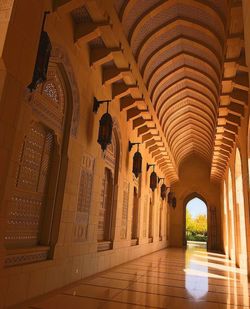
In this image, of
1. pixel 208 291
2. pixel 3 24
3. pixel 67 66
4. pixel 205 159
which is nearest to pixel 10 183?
pixel 3 24

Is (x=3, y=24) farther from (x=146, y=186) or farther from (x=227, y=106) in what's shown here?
(x=146, y=186)

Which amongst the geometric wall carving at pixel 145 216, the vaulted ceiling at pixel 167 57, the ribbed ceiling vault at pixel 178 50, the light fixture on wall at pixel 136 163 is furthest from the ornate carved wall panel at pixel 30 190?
the geometric wall carving at pixel 145 216

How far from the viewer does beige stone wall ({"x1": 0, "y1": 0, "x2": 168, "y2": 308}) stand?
9.30 feet

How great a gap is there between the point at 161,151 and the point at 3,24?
9659 mm

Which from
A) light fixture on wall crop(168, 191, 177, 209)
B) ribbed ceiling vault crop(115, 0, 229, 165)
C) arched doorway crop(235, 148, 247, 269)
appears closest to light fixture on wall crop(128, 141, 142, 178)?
ribbed ceiling vault crop(115, 0, 229, 165)

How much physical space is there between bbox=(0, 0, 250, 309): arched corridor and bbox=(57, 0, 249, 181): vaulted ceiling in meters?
0.03

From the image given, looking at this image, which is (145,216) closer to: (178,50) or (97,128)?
(97,128)

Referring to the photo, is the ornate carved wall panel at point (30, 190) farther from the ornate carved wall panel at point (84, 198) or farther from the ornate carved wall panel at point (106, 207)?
the ornate carved wall panel at point (106, 207)

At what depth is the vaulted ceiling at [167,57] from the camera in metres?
4.88

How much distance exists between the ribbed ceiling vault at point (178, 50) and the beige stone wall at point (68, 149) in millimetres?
1307

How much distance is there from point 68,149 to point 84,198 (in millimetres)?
1179

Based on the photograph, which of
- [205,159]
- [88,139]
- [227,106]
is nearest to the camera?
[88,139]

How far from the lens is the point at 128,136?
8.44 meters

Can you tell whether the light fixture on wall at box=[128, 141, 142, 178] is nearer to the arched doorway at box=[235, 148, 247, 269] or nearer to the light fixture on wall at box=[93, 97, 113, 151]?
the light fixture on wall at box=[93, 97, 113, 151]
